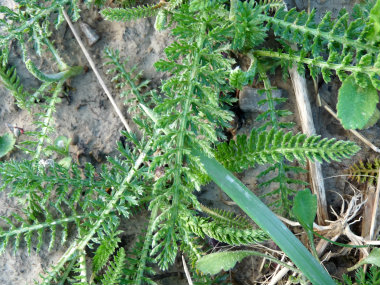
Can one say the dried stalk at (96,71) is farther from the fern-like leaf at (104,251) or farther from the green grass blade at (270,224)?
the green grass blade at (270,224)

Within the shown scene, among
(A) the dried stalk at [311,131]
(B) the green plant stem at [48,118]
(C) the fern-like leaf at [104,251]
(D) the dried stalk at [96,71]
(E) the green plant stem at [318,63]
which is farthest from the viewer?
(D) the dried stalk at [96,71]

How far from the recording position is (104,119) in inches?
106

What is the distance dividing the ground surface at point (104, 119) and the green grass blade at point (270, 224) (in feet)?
1.99

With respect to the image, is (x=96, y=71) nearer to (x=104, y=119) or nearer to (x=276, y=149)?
(x=104, y=119)

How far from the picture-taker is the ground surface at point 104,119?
8.05 feet

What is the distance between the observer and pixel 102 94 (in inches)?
107

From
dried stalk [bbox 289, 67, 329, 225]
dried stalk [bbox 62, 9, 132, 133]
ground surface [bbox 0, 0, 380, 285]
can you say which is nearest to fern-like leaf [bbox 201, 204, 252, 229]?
ground surface [bbox 0, 0, 380, 285]

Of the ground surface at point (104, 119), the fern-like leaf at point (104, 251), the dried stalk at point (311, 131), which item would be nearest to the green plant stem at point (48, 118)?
the ground surface at point (104, 119)

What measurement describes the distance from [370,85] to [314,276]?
101 cm

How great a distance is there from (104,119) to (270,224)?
4.76 feet

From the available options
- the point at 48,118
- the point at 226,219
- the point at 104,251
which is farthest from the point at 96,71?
the point at 226,219

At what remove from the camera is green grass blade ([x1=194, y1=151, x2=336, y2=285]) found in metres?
1.85

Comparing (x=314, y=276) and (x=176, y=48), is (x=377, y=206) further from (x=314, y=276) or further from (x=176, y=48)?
(x=176, y=48)

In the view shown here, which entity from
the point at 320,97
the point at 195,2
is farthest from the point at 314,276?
the point at 195,2
